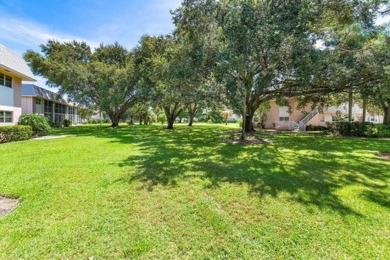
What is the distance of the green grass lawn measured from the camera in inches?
136

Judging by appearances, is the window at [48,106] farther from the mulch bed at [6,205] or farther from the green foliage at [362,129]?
the green foliage at [362,129]

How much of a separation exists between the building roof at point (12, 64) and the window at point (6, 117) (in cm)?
309

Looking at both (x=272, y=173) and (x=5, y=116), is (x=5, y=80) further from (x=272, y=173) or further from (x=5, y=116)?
(x=272, y=173)

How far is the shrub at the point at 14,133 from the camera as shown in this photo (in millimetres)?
13875

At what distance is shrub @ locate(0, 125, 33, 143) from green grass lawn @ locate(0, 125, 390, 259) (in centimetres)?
838

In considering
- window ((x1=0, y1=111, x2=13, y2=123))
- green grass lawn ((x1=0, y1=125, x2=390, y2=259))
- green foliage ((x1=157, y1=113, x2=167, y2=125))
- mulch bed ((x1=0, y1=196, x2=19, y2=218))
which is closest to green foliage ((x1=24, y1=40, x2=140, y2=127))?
window ((x1=0, y1=111, x2=13, y2=123))

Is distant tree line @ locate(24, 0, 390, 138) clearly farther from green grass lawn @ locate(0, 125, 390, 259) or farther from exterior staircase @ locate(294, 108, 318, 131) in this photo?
green grass lawn @ locate(0, 125, 390, 259)

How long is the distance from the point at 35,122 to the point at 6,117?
1.91 metres

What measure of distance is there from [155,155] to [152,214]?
5324mm

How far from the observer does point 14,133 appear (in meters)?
14.6

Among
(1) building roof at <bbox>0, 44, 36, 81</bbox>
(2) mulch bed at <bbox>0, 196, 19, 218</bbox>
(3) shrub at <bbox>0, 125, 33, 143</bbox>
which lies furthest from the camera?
(1) building roof at <bbox>0, 44, 36, 81</bbox>

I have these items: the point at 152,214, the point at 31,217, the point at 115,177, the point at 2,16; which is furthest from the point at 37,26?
the point at 152,214

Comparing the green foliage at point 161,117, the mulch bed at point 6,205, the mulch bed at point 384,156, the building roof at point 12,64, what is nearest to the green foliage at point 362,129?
the mulch bed at point 384,156

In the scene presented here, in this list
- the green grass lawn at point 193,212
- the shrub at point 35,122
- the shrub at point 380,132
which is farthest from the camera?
the shrub at point 380,132
